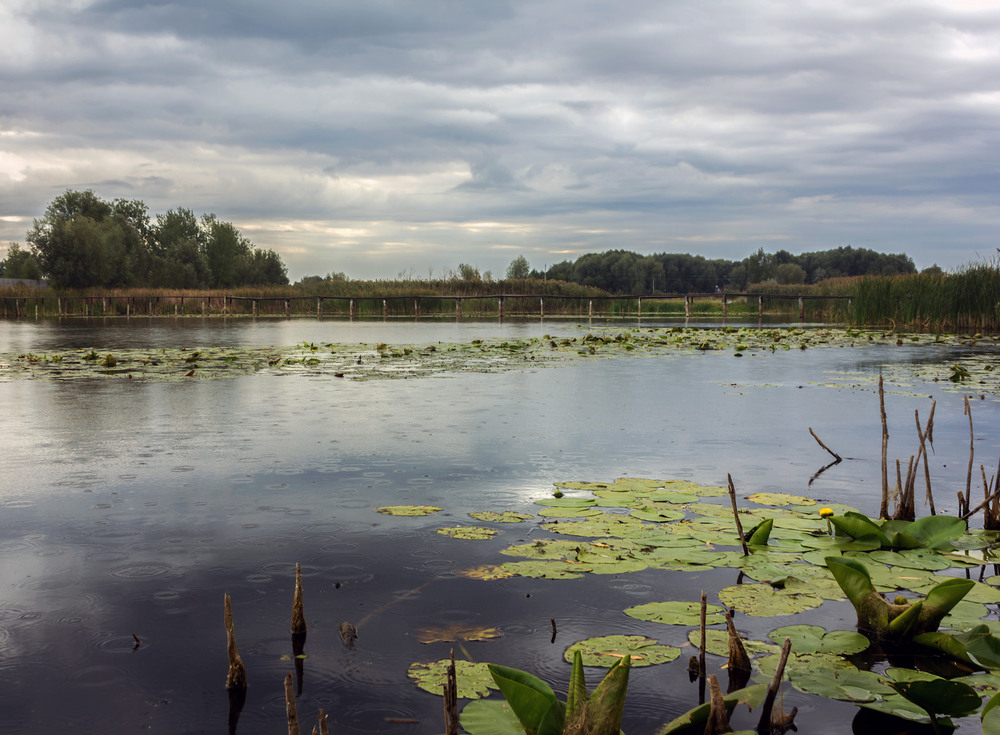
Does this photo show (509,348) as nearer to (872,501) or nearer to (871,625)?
(872,501)

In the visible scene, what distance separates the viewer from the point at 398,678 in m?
2.50

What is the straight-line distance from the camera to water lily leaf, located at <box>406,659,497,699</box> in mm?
2377

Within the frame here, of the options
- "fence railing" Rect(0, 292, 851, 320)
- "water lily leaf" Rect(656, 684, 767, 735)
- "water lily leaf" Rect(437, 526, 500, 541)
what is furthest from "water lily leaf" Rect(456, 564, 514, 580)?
"fence railing" Rect(0, 292, 851, 320)

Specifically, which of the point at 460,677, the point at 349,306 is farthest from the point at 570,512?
the point at 349,306

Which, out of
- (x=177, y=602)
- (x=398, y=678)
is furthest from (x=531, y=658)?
(x=177, y=602)

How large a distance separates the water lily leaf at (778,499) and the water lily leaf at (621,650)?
210 cm

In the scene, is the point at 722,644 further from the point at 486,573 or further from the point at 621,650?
the point at 486,573

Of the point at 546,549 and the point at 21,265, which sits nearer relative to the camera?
A: the point at 546,549

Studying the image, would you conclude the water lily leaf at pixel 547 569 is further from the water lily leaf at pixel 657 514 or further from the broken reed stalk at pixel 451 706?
the broken reed stalk at pixel 451 706

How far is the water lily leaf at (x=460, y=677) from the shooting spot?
2.38 metres

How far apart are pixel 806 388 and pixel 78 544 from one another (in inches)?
A: 357

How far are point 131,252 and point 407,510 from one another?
82.6 metres

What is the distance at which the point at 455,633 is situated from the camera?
2.82m

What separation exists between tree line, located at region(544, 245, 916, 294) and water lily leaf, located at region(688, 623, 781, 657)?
338ft
